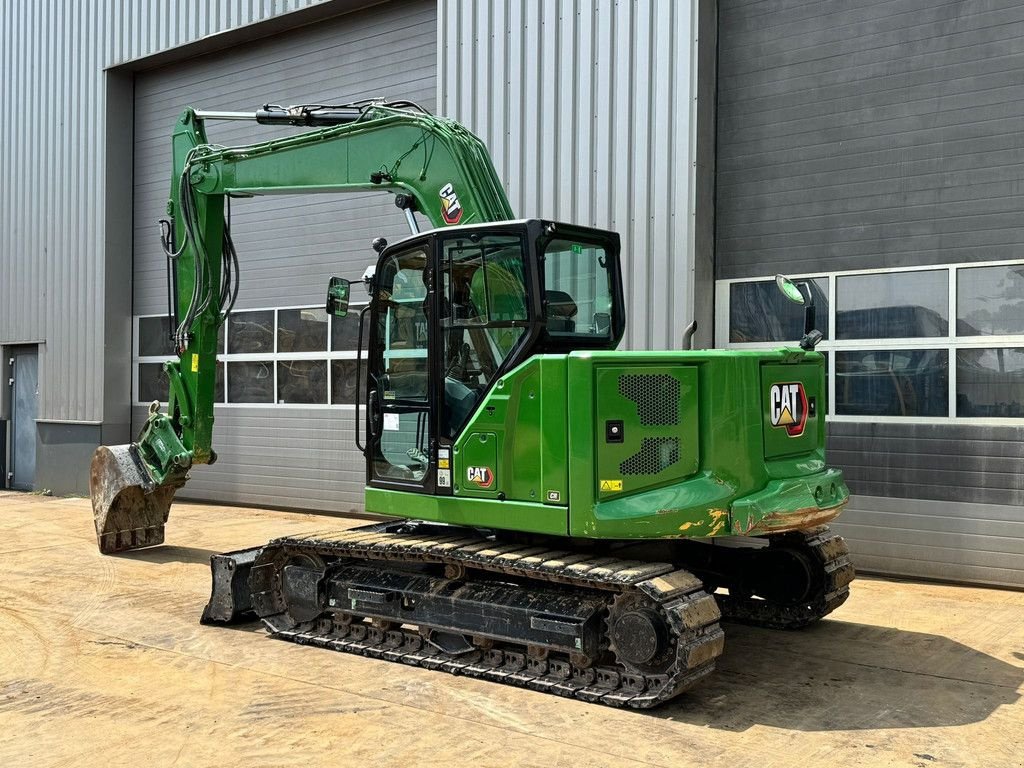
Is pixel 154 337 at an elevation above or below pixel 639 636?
above

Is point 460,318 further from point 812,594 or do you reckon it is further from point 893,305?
point 893,305

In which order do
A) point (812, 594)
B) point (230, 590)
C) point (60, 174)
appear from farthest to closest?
point (60, 174), point (230, 590), point (812, 594)

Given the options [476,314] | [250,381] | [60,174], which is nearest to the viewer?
[476,314]

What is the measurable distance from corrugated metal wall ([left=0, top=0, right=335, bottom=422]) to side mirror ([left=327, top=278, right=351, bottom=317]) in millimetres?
10217

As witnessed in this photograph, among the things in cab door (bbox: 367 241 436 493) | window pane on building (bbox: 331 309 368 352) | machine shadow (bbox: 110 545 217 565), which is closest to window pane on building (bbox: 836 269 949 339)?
cab door (bbox: 367 241 436 493)

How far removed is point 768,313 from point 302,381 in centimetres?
689

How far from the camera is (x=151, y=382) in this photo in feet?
53.1

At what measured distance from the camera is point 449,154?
24.2 feet

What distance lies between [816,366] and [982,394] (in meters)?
3.07

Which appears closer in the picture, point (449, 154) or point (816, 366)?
point (816, 366)

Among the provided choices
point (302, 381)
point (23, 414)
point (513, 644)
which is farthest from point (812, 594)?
point (23, 414)

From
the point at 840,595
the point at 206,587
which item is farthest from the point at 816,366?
the point at 206,587

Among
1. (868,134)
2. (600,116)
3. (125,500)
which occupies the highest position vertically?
(600,116)

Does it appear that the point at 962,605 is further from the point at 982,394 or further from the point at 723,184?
the point at 723,184
